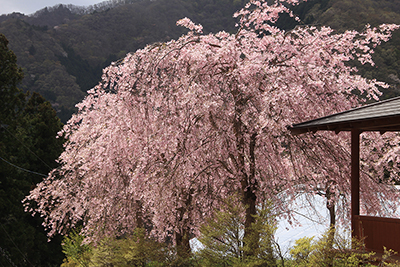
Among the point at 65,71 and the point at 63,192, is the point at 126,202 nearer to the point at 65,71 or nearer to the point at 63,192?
the point at 63,192

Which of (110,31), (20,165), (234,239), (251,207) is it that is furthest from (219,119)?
(110,31)

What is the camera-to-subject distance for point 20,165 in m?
15.1

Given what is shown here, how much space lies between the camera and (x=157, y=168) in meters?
5.80

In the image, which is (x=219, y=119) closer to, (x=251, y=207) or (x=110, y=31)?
(x=251, y=207)

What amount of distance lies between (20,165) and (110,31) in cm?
4252

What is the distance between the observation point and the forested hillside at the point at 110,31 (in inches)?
1270

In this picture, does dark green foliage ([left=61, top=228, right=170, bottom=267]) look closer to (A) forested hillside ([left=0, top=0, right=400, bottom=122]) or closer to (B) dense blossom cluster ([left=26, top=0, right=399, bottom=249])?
(B) dense blossom cluster ([left=26, top=0, right=399, bottom=249])

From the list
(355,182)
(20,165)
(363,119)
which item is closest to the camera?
(363,119)

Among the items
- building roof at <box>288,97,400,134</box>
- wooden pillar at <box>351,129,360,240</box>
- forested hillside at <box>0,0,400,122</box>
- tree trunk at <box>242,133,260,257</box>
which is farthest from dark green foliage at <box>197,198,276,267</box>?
forested hillside at <box>0,0,400,122</box>

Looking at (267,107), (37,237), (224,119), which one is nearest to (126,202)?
(224,119)

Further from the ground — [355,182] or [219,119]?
[219,119]

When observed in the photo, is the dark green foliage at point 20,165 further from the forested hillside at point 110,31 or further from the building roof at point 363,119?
the forested hillside at point 110,31

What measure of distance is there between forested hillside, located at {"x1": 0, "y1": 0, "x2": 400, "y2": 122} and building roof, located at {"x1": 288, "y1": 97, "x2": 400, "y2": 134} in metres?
19.8

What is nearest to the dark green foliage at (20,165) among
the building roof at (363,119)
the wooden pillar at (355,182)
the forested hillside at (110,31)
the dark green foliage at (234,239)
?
the dark green foliage at (234,239)
